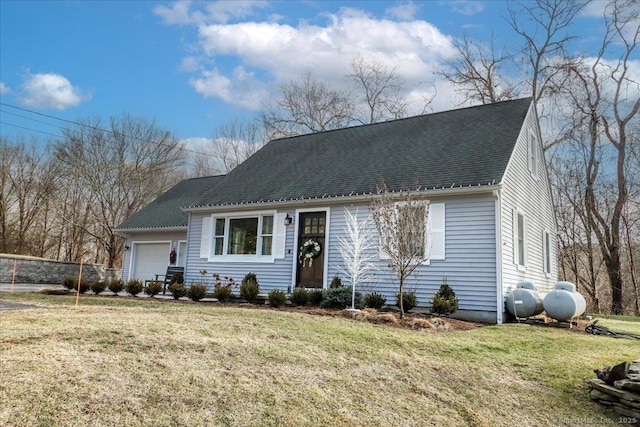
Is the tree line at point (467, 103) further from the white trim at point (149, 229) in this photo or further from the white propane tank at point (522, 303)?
the white propane tank at point (522, 303)

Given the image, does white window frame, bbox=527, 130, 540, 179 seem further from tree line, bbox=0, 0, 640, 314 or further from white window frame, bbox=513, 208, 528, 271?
tree line, bbox=0, 0, 640, 314

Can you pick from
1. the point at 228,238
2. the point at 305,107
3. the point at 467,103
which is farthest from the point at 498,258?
the point at 305,107

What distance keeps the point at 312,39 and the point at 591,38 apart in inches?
531

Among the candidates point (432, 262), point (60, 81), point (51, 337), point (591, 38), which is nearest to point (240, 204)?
point (432, 262)

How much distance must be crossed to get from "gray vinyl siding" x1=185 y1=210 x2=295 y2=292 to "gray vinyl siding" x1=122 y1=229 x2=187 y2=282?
3784 millimetres

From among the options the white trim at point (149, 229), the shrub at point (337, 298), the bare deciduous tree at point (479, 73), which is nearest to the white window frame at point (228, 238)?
the shrub at point (337, 298)

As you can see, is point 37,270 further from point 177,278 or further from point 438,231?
point 438,231

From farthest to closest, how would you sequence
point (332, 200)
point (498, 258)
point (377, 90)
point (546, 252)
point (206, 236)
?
point (377, 90), point (546, 252), point (206, 236), point (332, 200), point (498, 258)

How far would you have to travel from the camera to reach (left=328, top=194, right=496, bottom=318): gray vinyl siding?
31.7 feet

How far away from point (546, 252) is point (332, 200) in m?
7.73

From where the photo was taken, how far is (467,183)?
9.97 m

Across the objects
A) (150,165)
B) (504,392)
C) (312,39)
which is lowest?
(504,392)

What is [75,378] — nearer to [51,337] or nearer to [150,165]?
[51,337]

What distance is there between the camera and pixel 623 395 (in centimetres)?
427
